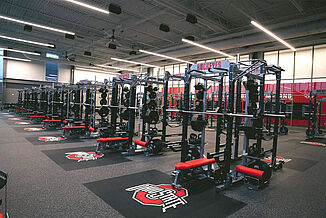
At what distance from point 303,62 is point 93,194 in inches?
543

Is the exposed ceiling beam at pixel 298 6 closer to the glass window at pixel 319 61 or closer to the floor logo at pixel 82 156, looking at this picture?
the glass window at pixel 319 61

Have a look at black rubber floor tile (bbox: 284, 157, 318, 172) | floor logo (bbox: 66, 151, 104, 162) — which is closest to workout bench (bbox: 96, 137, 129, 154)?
floor logo (bbox: 66, 151, 104, 162)

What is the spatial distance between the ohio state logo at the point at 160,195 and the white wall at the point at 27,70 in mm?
20549

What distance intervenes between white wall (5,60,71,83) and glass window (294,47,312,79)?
20542 mm

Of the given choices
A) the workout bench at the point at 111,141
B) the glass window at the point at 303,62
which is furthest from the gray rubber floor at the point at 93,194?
the glass window at the point at 303,62

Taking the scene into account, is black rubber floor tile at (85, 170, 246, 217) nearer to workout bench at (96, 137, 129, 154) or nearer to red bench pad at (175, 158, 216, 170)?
red bench pad at (175, 158, 216, 170)

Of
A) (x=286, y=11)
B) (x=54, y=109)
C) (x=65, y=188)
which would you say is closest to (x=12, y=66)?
(x=54, y=109)

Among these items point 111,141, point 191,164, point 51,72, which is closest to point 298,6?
point 191,164

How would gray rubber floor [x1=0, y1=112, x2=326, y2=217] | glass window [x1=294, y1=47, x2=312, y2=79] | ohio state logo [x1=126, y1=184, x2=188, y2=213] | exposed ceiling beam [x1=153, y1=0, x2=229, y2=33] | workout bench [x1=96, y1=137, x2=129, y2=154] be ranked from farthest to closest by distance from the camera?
glass window [x1=294, y1=47, x2=312, y2=79] → exposed ceiling beam [x1=153, y1=0, x2=229, y2=33] → workout bench [x1=96, y1=137, x2=129, y2=154] → ohio state logo [x1=126, y1=184, x2=188, y2=213] → gray rubber floor [x1=0, y1=112, x2=326, y2=217]

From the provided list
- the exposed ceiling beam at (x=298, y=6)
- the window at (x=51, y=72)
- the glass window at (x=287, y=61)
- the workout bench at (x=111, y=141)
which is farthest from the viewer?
the window at (x=51, y=72)

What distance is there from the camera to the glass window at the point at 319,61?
37.0 ft

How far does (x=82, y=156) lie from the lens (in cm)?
473

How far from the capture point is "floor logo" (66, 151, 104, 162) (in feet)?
14.9

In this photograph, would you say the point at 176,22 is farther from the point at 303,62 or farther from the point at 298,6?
the point at 303,62
